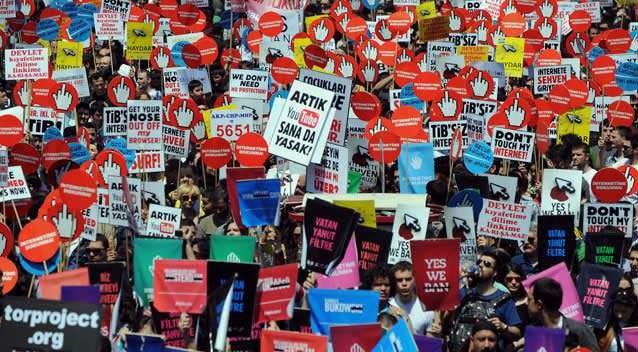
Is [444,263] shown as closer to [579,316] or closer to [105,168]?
[579,316]

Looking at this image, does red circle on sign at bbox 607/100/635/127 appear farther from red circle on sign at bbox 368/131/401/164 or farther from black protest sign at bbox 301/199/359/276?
black protest sign at bbox 301/199/359/276

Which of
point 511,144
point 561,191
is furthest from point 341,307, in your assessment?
point 511,144

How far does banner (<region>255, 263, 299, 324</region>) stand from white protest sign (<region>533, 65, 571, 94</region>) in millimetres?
11733

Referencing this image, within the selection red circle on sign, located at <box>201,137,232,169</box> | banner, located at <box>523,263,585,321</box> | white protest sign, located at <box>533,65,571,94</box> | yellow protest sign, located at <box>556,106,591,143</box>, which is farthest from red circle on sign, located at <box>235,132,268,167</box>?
white protest sign, located at <box>533,65,571,94</box>

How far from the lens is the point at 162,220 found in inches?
677

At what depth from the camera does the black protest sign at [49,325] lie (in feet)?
33.8

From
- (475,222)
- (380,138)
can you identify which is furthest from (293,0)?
(475,222)

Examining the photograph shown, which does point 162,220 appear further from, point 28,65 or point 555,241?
point 28,65

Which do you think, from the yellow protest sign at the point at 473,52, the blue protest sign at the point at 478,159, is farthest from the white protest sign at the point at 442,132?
the yellow protest sign at the point at 473,52

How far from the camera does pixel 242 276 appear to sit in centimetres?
1209

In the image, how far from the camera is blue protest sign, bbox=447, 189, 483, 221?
16.8 meters

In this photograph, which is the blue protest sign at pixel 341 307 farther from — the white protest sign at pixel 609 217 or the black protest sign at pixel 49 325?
the white protest sign at pixel 609 217

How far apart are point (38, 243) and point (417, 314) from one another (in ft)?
10.6

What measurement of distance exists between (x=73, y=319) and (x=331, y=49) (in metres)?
17.1
